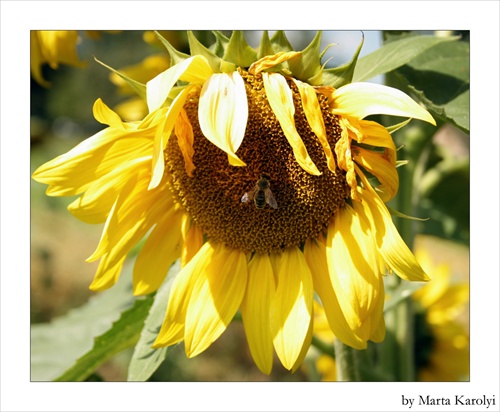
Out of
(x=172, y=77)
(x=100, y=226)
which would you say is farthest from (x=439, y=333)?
(x=100, y=226)

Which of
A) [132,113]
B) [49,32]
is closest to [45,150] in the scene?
[132,113]

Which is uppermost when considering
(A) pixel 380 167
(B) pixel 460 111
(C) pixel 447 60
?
(C) pixel 447 60

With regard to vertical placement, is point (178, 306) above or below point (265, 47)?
below

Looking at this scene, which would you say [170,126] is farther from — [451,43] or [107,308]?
[107,308]

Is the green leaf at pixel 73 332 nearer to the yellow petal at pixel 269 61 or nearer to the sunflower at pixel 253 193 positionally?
the sunflower at pixel 253 193

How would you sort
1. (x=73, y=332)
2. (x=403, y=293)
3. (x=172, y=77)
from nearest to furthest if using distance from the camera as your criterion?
(x=172, y=77)
(x=403, y=293)
(x=73, y=332)

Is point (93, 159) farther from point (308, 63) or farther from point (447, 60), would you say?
point (447, 60)
